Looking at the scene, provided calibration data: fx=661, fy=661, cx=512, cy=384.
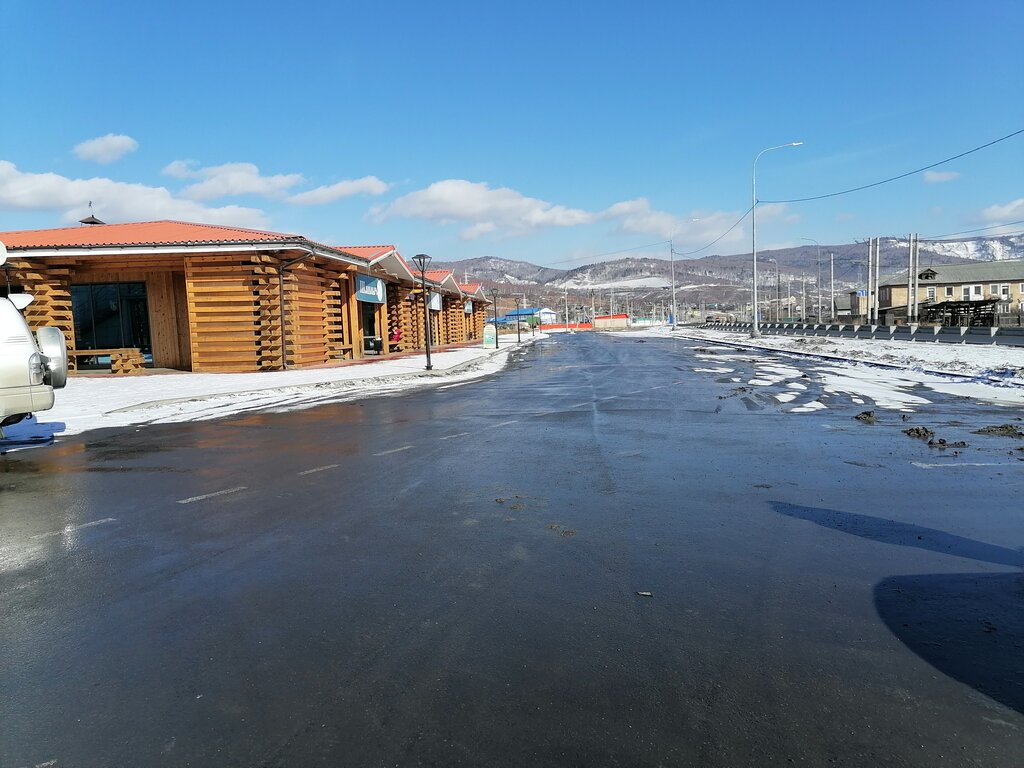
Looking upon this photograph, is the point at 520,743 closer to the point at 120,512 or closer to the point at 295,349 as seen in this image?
the point at 120,512

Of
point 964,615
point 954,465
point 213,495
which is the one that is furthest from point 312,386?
point 964,615

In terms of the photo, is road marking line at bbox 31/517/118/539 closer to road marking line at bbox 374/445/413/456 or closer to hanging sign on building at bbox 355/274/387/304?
road marking line at bbox 374/445/413/456

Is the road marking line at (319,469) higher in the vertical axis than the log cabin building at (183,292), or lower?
lower

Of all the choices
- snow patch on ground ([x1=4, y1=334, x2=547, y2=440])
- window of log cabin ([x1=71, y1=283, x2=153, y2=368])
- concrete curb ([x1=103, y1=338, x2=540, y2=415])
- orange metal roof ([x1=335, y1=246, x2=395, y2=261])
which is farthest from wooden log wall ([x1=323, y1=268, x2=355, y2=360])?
window of log cabin ([x1=71, y1=283, x2=153, y2=368])

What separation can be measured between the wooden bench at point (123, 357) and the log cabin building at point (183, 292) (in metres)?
0.10

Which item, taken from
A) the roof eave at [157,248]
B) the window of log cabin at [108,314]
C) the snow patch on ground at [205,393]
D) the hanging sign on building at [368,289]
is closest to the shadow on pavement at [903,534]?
the snow patch on ground at [205,393]

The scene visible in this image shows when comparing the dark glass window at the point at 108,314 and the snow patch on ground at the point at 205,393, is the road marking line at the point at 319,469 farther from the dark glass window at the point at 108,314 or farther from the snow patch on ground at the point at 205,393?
the dark glass window at the point at 108,314

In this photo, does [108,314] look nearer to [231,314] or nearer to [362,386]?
[231,314]

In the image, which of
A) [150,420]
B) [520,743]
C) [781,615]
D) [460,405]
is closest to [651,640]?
[781,615]

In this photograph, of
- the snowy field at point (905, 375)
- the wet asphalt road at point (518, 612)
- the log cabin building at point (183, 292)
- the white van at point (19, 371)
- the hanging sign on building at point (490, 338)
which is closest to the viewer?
the wet asphalt road at point (518, 612)

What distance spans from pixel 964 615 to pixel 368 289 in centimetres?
2940

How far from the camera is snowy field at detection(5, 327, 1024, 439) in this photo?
1300 cm

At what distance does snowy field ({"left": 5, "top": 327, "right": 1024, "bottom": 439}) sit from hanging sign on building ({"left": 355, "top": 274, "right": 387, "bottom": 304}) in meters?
4.34

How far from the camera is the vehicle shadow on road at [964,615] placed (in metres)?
3.07
